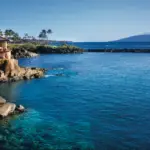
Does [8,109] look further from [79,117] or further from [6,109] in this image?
[79,117]

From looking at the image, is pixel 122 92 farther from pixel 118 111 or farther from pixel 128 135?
pixel 128 135

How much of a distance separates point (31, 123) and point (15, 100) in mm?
15783

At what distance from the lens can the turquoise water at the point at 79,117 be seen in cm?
3481

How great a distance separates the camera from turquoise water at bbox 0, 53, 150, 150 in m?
34.8

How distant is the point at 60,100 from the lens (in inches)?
2238

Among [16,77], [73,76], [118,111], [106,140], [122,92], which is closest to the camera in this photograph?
[106,140]

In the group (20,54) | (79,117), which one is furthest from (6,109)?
(20,54)

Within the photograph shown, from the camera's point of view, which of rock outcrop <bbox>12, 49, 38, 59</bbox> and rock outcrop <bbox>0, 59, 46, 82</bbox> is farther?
rock outcrop <bbox>12, 49, 38, 59</bbox>

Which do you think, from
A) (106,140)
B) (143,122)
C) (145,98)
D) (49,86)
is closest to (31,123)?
(106,140)

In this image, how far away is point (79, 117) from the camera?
4500cm

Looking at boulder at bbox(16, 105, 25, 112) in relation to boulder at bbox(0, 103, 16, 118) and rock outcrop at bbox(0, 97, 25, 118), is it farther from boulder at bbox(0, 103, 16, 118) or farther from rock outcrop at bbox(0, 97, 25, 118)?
boulder at bbox(0, 103, 16, 118)

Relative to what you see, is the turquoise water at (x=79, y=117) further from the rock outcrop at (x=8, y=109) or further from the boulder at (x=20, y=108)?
the rock outcrop at (x=8, y=109)

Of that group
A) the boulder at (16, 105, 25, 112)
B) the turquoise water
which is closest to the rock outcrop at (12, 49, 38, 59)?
the turquoise water

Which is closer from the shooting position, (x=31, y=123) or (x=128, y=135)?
(x=128, y=135)
